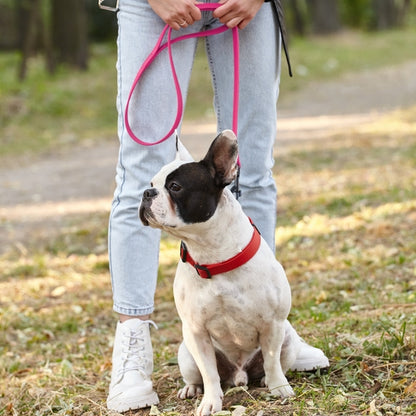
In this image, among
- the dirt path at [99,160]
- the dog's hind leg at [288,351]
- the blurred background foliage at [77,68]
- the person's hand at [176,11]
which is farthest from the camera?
the blurred background foliage at [77,68]

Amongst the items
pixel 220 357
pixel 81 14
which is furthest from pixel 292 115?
pixel 220 357

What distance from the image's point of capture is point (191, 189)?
252 cm

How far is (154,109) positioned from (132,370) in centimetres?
105

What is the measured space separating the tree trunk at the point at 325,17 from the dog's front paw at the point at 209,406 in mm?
23184

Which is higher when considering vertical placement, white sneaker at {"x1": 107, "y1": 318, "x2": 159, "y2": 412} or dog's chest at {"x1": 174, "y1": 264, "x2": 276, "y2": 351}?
dog's chest at {"x1": 174, "y1": 264, "x2": 276, "y2": 351}

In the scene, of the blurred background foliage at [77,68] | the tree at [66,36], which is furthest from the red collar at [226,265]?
the tree at [66,36]

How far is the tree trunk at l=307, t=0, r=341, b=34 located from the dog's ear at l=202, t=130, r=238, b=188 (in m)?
23.1

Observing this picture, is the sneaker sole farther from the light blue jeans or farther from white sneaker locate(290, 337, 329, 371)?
white sneaker locate(290, 337, 329, 371)

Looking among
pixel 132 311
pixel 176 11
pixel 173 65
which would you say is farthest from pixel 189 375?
pixel 176 11

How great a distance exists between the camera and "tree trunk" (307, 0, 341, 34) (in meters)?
24.8

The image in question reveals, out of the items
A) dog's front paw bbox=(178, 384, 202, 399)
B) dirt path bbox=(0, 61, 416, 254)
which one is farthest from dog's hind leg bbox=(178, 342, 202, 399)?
dirt path bbox=(0, 61, 416, 254)

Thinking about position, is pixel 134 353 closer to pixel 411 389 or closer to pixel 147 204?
pixel 147 204

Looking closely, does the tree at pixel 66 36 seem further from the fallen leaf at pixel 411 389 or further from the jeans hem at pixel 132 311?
the fallen leaf at pixel 411 389

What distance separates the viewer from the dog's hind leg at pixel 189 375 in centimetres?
290
